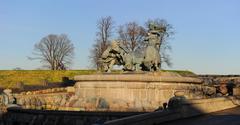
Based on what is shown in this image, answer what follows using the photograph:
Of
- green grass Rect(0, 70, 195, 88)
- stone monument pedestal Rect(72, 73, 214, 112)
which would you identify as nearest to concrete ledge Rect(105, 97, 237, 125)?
stone monument pedestal Rect(72, 73, 214, 112)

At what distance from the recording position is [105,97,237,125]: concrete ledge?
1352 centimetres

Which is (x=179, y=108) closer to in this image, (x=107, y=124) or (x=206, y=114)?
(x=206, y=114)

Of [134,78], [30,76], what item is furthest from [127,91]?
[30,76]

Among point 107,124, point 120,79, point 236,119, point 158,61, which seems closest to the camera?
point 107,124

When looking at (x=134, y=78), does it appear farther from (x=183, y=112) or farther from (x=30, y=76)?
(x=30, y=76)

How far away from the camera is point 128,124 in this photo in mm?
13242

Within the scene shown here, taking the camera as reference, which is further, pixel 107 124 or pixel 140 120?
pixel 140 120

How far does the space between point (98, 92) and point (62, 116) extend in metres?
6.46

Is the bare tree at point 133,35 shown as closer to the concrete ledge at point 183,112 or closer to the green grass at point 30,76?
the green grass at point 30,76

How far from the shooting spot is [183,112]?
53.9 feet

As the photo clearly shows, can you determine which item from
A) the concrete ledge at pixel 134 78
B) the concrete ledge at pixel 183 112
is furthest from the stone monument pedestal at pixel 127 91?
the concrete ledge at pixel 183 112

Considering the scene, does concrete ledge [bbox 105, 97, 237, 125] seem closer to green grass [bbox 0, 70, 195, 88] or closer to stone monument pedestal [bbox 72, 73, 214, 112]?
stone monument pedestal [bbox 72, 73, 214, 112]

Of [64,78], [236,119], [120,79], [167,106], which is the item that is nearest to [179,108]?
[167,106]

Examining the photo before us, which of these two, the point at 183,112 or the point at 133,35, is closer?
the point at 183,112
